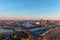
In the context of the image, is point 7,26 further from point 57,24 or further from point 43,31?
point 57,24

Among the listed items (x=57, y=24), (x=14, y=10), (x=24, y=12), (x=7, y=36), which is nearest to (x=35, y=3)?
(x=24, y=12)

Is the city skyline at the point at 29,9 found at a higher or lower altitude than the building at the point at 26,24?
higher

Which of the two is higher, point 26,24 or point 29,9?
point 29,9

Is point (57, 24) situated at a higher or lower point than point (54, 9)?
lower

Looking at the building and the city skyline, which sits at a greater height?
the city skyline

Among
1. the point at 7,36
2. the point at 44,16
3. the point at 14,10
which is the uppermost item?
the point at 14,10

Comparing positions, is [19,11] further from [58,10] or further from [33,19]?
[58,10]

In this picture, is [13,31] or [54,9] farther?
[54,9]
